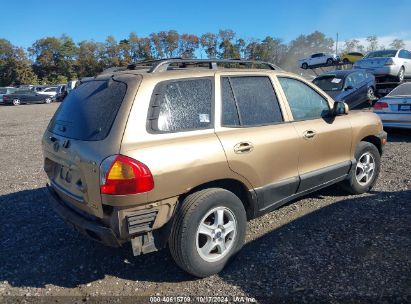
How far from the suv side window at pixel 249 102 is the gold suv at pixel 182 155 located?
0.01 meters

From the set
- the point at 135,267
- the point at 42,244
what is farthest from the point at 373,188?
the point at 42,244

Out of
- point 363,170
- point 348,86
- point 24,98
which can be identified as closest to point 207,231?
point 363,170

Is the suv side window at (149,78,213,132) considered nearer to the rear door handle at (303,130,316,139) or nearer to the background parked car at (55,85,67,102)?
the rear door handle at (303,130,316,139)

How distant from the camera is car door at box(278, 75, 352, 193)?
4062 millimetres

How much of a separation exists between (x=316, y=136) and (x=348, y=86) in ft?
29.1

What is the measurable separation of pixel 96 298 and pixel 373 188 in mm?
4262

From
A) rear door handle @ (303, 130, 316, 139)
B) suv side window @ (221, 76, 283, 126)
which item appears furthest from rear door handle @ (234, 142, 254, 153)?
rear door handle @ (303, 130, 316, 139)

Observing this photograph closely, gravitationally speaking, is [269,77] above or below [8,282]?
above

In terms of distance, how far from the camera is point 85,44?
277ft

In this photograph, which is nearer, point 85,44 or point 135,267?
point 135,267

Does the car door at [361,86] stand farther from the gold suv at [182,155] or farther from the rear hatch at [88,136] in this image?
the rear hatch at [88,136]

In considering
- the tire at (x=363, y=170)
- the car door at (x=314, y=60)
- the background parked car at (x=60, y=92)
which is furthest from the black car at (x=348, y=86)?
the background parked car at (x=60, y=92)

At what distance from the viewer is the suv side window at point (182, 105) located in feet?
9.88

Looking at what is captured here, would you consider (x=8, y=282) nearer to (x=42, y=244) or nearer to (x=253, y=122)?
(x=42, y=244)
